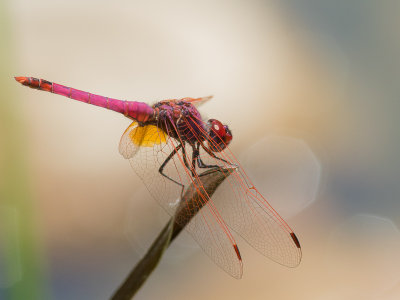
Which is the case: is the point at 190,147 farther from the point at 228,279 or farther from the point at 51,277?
the point at 51,277

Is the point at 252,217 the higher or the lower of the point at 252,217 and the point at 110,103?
the lower

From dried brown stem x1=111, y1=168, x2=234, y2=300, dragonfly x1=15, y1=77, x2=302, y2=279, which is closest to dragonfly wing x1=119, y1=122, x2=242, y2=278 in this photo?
dragonfly x1=15, y1=77, x2=302, y2=279

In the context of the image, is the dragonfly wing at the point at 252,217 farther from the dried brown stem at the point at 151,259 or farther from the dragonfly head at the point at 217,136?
the dried brown stem at the point at 151,259

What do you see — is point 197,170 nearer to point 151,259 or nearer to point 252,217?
point 252,217

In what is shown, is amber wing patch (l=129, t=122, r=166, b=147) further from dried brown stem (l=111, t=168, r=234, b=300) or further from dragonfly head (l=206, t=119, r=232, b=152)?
dried brown stem (l=111, t=168, r=234, b=300)

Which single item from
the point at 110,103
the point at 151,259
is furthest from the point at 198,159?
the point at 151,259

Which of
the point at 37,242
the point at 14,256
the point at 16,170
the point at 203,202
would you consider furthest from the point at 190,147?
the point at 37,242

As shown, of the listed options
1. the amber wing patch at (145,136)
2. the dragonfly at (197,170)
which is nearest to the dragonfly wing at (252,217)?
the dragonfly at (197,170)
